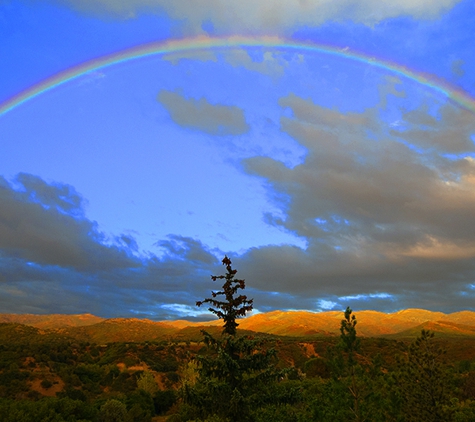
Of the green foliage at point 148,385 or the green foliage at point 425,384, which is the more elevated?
the green foliage at point 425,384

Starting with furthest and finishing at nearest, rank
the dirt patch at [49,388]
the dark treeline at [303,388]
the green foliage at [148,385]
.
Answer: the green foliage at [148,385] → the dirt patch at [49,388] → the dark treeline at [303,388]

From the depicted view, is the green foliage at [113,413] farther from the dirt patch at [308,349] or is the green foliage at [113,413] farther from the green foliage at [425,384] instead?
the dirt patch at [308,349]

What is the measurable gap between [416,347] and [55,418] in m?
26.5

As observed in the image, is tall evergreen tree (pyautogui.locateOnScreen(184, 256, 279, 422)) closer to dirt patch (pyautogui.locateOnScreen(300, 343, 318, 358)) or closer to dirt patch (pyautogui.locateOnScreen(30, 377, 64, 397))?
dirt patch (pyautogui.locateOnScreen(30, 377, 64, 397))

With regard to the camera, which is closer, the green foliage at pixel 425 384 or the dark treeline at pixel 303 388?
the dark treeline at pixel 303 388

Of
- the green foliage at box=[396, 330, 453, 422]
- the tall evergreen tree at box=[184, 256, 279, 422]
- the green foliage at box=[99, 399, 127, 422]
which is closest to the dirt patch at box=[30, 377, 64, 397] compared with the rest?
the green foliage at box=[99, 399, 127, 422]

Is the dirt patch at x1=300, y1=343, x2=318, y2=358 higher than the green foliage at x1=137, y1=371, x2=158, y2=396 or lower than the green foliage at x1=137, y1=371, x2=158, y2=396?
higher

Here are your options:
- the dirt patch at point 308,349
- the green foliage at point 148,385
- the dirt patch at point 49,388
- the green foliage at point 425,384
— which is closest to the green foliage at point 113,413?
the green foliage at point 148,385

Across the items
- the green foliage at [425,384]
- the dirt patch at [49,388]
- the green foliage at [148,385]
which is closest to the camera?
the green foliage at [425,384]

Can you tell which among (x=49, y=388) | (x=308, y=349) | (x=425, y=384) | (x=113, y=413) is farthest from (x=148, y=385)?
(x=308, y=349)

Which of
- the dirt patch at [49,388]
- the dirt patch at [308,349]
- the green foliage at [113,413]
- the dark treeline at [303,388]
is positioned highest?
the dark treeline at [303,388]

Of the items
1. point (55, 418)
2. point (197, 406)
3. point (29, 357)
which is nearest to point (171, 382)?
point (29, 357)

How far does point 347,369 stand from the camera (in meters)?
→ 13.7

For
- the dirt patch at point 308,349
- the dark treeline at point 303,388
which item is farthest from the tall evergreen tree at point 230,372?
the dirt patch at point 308,349
